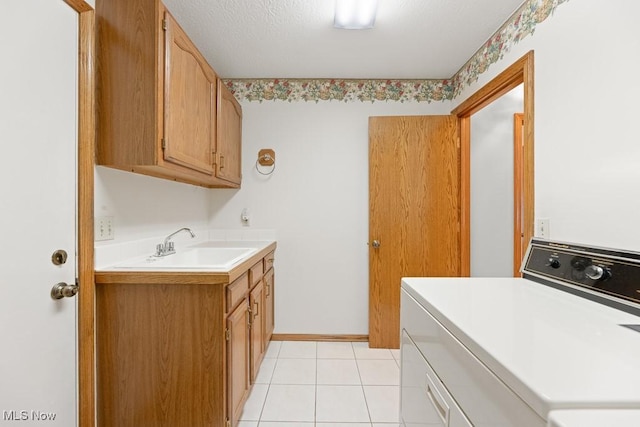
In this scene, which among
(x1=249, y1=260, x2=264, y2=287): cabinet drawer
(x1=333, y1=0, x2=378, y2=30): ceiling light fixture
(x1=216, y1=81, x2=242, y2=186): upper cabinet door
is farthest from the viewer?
(x1=216, y1=81, x2=242, y2=186): upper cabinet door

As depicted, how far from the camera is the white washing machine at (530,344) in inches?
19.6

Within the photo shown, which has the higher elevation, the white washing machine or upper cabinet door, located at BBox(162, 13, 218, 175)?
upper cabinet door, located at BBox(162, 13, 218, 175)

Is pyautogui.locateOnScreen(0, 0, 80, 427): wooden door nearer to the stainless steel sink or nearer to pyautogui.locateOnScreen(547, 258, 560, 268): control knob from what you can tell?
the stainless steel sink

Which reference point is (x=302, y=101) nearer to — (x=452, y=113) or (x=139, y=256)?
(x=452, y=113)

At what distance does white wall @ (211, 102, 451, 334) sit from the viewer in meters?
2.70

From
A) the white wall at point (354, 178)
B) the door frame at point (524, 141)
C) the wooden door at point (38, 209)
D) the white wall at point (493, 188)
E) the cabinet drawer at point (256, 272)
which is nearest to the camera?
the wooden door at point (38, 209)

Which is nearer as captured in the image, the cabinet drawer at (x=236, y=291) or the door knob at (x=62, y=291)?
the door knob at (x=62, y=291)

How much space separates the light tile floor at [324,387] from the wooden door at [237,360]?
9.0 inches

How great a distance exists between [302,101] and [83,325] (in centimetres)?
221

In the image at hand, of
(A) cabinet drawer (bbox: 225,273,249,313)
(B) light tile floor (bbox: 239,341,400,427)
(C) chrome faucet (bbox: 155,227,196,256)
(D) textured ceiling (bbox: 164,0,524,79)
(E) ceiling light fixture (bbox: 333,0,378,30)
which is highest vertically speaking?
(D) textured ceiling (bbox: 164,0,524,79)

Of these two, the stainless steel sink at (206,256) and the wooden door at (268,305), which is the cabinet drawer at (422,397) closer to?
the stainless steel sink at (206,256)

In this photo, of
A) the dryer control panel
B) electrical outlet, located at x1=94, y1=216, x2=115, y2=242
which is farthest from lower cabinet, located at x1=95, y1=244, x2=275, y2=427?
the dryer control panel

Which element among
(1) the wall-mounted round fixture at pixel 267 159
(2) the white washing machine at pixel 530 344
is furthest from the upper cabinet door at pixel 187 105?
(2) the white washing machine at pixel 530 344

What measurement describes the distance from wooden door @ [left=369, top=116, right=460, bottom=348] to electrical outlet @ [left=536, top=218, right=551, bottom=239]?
40.8 inches
